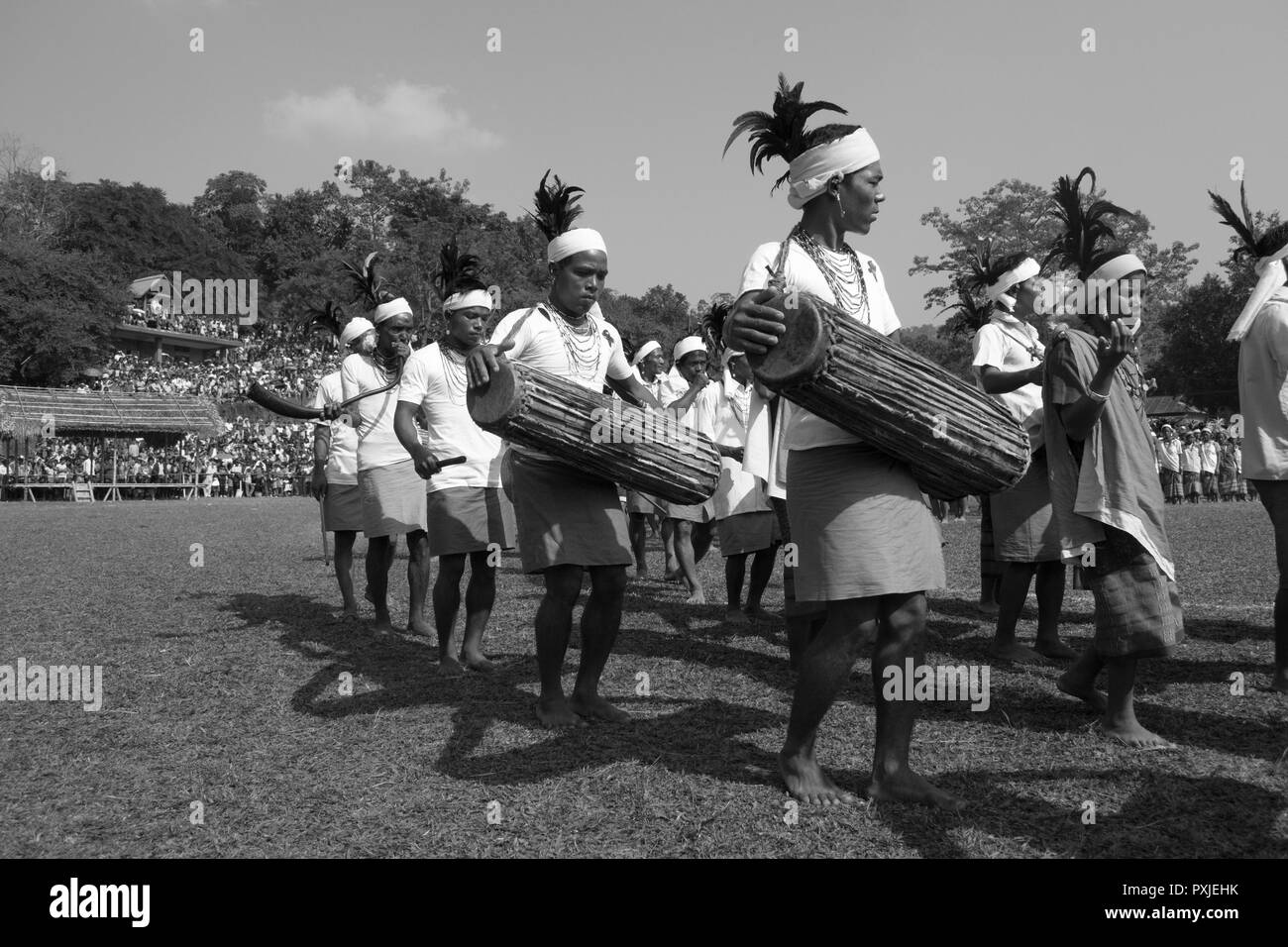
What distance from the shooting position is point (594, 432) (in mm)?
4418

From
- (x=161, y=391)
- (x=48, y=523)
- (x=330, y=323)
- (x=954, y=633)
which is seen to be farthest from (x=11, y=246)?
(x=954, y=633)

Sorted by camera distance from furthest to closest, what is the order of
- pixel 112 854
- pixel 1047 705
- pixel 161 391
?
pixel 161 391 → pixel 1047 705 → pixel 112 854

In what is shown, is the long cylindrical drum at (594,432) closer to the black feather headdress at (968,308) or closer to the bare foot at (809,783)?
the bare foot at (809,783)

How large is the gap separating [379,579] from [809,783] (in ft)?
15.0

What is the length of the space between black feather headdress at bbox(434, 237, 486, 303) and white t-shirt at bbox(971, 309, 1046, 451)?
3013mm

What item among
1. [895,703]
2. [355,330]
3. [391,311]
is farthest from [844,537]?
[355,330]

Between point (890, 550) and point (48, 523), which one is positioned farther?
point (48, 523)

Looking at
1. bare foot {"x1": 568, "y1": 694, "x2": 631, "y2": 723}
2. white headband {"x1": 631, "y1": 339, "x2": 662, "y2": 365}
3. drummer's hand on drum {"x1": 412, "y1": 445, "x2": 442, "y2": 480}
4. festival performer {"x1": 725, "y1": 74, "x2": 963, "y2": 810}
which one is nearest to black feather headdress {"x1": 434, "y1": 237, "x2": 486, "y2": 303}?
drummer's hand on drum {"x1": 412, "y1": 445, "x2": 442, "y2": 480}

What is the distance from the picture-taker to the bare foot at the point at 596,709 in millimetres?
4797

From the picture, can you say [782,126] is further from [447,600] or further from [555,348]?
[447,600]

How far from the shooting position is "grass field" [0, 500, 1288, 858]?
3.33 meters

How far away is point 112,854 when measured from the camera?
3273 millimetres
